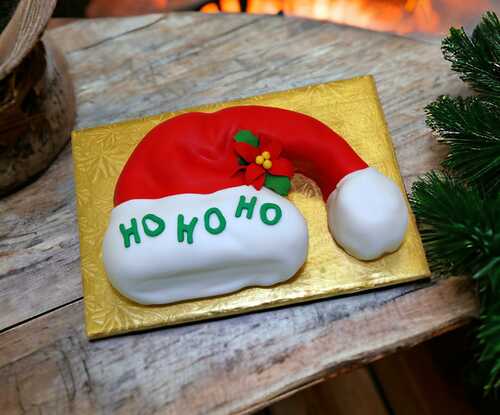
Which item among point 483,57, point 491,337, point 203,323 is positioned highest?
point 483,57

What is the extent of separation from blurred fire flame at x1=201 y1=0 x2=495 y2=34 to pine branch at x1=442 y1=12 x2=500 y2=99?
0.95 feet

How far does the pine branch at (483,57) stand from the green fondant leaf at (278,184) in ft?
0.83

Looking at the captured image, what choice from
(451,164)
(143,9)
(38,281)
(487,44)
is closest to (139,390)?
(38,281)

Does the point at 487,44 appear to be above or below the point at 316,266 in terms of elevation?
above

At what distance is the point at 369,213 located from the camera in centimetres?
64

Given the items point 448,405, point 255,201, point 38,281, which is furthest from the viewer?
point 448,405

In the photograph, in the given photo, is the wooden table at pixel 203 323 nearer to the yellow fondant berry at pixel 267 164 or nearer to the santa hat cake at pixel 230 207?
the santa hat cake at pixel 230 207

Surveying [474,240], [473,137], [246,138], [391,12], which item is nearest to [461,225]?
[474,240]

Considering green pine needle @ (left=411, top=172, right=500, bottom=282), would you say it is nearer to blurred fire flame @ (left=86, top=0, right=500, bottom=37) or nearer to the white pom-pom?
the white pom-pom

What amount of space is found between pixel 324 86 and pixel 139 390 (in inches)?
18.4

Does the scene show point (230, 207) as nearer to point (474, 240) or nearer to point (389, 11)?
point (474, 240)

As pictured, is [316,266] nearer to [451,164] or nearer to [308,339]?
[308,339]

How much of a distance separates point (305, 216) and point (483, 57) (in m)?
0.28

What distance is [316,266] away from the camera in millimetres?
712
